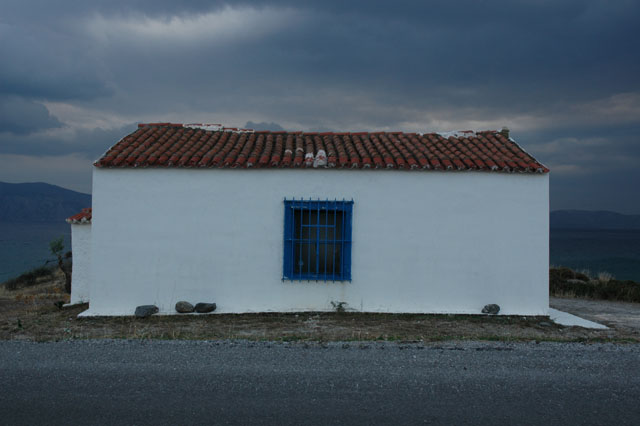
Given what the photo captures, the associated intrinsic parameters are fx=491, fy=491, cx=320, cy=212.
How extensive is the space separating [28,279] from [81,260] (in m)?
15.2

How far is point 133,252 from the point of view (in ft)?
29.3

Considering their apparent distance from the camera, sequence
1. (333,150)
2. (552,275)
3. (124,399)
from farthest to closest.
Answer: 1. (552,275)
2. (333,150)
3. (124,399)

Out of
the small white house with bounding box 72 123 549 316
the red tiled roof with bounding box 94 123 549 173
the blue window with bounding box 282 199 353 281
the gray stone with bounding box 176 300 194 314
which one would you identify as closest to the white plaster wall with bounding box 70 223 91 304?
the small white house with bounding box 72 123 549 316

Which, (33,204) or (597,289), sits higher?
(33,204)

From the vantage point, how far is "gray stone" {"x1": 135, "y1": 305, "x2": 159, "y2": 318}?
28.6 ft

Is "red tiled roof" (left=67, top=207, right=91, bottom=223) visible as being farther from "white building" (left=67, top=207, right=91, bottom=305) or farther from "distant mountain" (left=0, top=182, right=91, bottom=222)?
"distant mountain" (left=0, top=182, right=91, bottom=222)

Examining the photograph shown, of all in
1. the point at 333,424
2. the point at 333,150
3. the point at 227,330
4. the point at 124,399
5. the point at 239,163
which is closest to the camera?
the point at 333,424

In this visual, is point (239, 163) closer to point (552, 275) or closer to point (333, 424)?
point (333, 424)

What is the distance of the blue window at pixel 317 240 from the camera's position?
8938 millimetres

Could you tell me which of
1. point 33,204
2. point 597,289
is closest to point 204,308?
point 597,289

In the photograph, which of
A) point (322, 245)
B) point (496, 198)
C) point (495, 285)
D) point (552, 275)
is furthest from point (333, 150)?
point (552, 275)

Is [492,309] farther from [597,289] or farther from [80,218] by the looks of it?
[80,218]

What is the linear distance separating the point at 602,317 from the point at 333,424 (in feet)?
27.5

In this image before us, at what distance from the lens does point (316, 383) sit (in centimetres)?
466
